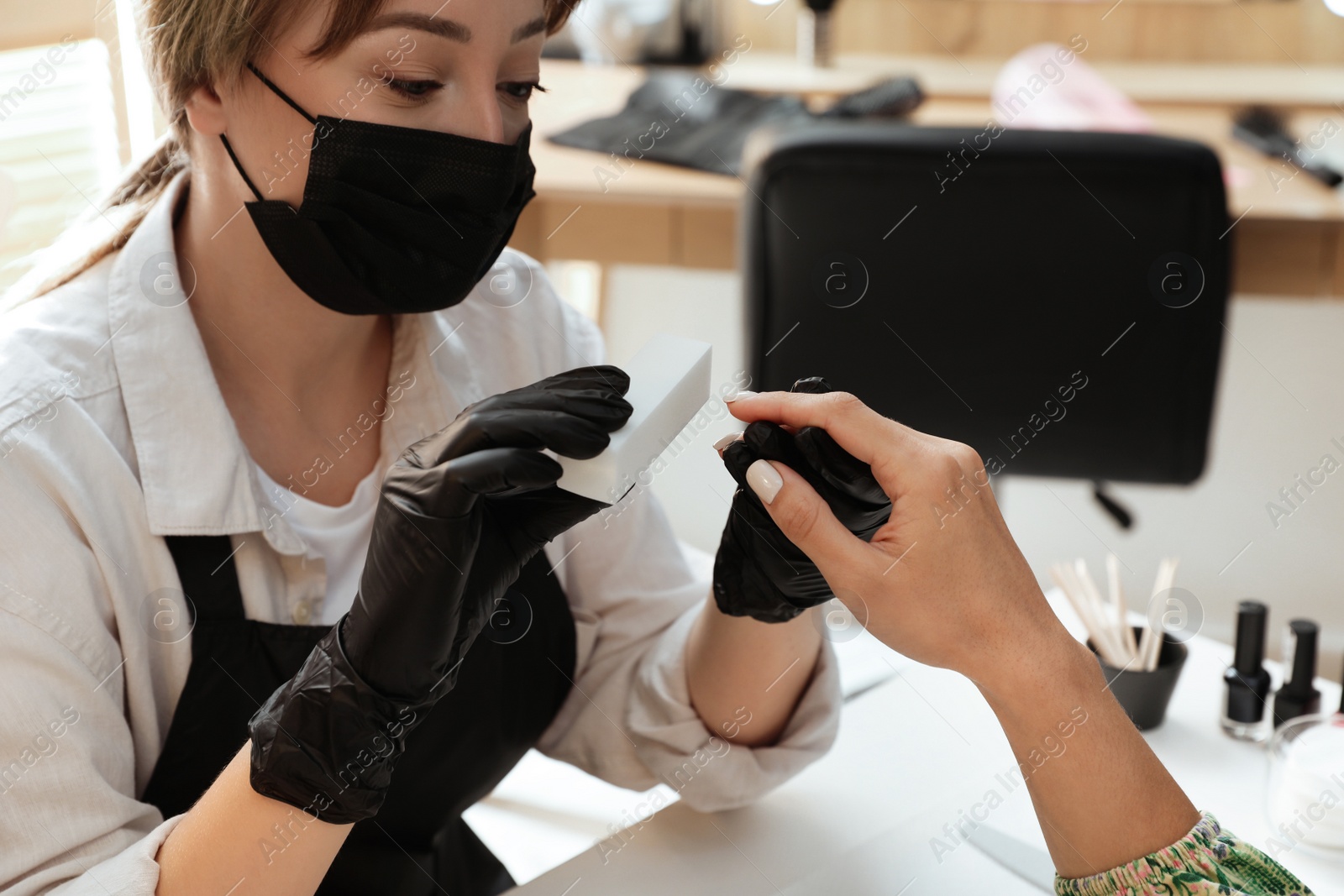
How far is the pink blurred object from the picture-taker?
228cm

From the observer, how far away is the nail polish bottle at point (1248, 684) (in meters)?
1.16

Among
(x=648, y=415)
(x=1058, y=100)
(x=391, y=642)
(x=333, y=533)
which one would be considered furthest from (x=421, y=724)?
(x=1058, y=100)

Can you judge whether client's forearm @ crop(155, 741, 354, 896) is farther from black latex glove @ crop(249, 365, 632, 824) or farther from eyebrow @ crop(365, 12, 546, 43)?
eyebrow @ crop(365, 12, 546, 43)

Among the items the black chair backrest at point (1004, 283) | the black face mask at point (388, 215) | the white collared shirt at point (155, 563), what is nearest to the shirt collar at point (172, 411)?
the white collared shirt at point (155, 563)

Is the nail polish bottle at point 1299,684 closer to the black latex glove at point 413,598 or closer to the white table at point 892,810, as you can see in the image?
the white table at point 892,810

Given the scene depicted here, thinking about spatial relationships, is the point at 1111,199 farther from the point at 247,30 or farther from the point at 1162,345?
the point at 247,30

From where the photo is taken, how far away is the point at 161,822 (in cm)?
93

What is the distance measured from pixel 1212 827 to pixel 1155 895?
0.25ft

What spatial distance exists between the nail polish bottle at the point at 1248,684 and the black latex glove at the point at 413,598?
693 mm

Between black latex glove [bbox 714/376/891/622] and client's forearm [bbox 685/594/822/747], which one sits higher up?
black latex glove [bbox 714/376/891/622]

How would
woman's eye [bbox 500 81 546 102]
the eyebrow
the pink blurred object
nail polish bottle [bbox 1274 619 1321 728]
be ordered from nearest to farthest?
the eyebrow → woman's eye [bbox 500 81 546 102] → nail polish bottle [bbox 1274 619 1321 728] → the pink blurred object

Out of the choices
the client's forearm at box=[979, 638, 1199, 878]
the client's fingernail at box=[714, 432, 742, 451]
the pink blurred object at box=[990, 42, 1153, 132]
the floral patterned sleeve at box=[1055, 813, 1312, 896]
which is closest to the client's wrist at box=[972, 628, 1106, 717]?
the client's forearm at box=[979, 638, 1199, 878]

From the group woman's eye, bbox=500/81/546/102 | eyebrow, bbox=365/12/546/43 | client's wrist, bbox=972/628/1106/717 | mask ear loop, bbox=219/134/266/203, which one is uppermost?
eyebrow, bbox=365/12/546/43

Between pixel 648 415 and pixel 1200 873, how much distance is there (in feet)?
1.67
